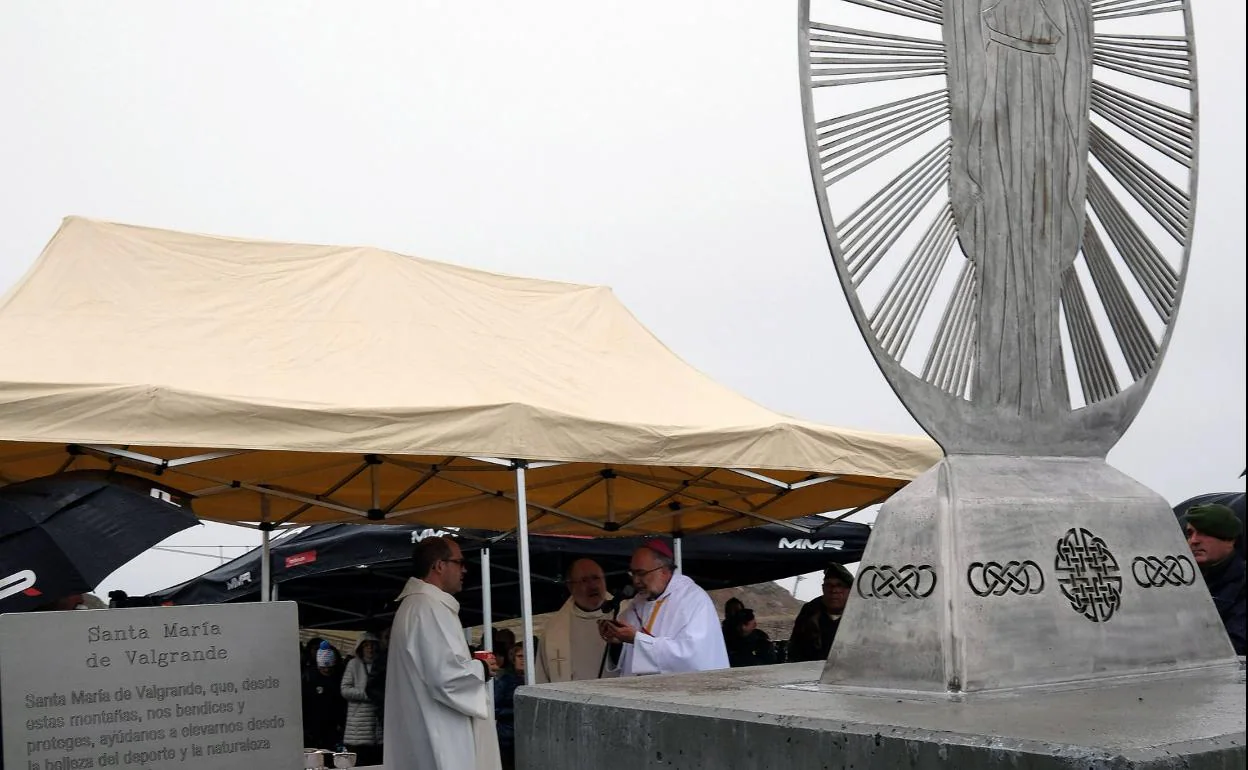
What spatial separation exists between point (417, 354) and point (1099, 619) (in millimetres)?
4500

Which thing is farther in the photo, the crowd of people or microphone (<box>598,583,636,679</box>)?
microphone (<box>598,583,636,679</box>)

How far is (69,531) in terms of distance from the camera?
207 inches

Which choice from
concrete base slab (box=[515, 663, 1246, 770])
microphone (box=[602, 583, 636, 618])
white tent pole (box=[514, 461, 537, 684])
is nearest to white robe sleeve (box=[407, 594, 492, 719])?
white tent pole (box=[514, 461, 537, 684])

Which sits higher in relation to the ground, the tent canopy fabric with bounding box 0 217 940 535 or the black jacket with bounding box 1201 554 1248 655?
the tent canopy fabric with bounding box 0 217 940 535

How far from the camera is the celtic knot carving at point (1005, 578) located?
3586mm

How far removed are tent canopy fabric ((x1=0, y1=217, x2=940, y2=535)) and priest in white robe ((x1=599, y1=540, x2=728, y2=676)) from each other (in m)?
0.73

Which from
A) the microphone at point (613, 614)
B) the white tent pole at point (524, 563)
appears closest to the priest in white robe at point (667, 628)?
the white tent pole at point (524, 563)

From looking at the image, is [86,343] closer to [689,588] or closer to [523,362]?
[523,362]

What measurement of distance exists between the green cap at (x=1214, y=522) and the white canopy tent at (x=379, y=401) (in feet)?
9.39

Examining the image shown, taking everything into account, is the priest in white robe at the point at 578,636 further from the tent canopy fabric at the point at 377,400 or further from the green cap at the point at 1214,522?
the green cap at the point at 1214,522

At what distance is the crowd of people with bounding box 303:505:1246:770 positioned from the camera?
4.80m

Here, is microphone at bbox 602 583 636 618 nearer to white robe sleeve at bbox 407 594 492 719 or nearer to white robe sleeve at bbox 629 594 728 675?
white robe sleeve at bbox 407 594 492 719

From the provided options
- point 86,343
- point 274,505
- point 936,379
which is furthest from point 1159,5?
point 274,505

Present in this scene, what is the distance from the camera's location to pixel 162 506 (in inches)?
227
